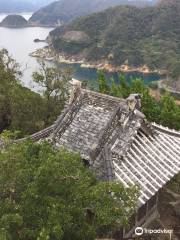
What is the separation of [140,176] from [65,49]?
130 meters

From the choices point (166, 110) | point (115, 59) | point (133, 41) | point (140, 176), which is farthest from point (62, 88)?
point (133, 41)

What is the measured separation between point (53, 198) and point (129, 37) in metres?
141

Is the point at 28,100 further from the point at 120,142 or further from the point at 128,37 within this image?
the point at 128,37

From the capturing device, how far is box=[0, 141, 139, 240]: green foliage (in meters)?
7.64

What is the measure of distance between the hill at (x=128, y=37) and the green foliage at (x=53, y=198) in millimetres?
110470

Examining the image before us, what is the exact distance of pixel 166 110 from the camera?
80.4ft

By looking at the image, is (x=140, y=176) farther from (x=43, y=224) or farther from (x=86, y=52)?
(x=86, y=52)

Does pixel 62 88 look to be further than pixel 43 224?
Yes

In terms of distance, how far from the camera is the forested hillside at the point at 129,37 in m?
124

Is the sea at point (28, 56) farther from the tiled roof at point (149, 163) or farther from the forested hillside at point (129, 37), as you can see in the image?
the tiled roof at point (149, 163)

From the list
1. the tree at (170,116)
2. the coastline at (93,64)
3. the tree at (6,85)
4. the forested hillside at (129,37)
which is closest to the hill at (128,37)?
the forested hillside at (129,37)

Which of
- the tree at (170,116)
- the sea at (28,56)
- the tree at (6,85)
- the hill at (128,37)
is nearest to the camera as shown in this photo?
the tree at (6,85)

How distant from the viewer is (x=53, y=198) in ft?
26.0

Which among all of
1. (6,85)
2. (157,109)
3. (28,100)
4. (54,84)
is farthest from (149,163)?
(54,84)
